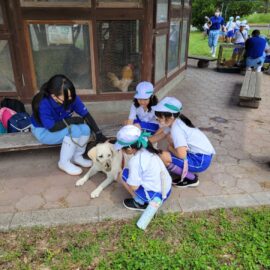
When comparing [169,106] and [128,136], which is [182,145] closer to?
[169,106]

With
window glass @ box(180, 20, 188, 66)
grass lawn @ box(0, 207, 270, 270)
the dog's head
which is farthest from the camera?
window glass @ box(180, 20, 188, 66)

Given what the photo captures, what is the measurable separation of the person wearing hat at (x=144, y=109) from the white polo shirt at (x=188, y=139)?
24.6 inches

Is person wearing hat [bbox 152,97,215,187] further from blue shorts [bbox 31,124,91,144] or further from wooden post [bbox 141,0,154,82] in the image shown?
wooden post [bbox 141,0,154,82]

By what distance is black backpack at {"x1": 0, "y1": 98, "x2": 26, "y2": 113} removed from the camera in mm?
4180

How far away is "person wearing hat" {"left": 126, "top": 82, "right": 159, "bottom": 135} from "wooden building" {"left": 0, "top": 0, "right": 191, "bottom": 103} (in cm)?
129

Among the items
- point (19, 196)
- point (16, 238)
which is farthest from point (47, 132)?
point (16, 238)

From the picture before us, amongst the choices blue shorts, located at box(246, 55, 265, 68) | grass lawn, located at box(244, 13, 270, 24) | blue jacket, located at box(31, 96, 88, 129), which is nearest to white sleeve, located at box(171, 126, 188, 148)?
blue jacket, located at box(31, 96, 88, 129)

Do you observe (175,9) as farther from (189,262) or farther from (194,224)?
(189,262)

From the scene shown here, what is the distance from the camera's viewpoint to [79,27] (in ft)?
13.9

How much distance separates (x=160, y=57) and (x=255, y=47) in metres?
4.06

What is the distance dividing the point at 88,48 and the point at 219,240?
10.8ft

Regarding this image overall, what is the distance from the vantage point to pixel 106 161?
289 cm

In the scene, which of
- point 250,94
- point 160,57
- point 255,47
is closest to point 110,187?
point 160,57

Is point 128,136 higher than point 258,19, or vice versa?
point 258,19
